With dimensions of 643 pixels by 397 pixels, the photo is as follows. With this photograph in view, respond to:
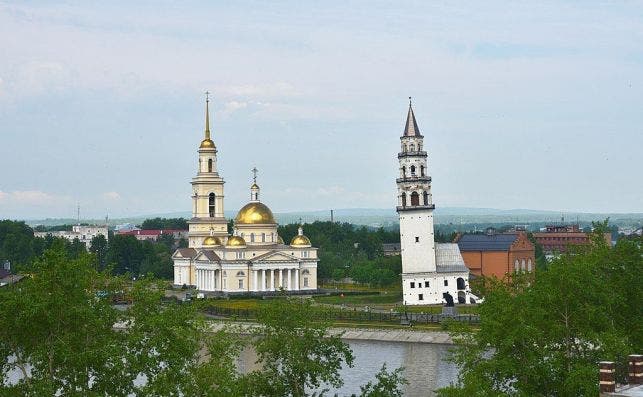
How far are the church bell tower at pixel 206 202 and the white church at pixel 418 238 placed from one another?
3011 centimetres

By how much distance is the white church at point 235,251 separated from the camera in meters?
115

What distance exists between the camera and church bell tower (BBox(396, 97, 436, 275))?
9800 centimetres

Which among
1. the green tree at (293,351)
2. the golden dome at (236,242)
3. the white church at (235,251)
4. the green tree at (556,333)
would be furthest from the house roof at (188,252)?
the green tree at (293,351)

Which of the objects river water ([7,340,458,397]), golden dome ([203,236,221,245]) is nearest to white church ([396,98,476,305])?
river water ([7,340,458,397])

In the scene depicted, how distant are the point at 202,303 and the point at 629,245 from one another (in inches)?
626

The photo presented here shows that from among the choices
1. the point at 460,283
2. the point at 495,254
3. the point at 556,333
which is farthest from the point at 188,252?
the point at 556,333

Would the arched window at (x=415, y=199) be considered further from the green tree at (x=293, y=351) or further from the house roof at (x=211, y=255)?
the green tree at (x=293, y=351)

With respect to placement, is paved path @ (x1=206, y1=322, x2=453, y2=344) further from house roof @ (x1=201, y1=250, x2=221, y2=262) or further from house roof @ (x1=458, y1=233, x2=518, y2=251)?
house roof @ (x1=201, y1=250, x2=221, y2=262)

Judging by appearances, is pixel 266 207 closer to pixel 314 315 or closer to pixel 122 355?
pixel 314 315

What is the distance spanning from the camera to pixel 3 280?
124875mm

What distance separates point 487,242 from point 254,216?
2141 cm

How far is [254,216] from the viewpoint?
120 meters

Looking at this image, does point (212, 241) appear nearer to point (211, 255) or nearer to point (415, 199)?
point (211, 255)

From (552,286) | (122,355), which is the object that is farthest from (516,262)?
(122,355)
